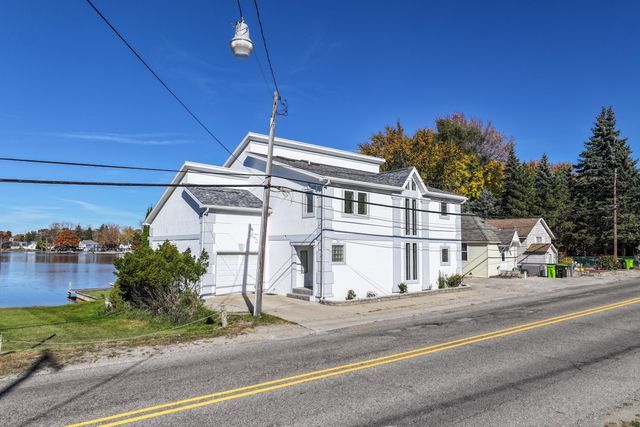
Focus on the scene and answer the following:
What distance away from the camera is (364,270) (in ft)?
76.3

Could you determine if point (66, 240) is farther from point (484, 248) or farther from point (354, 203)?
point (354, 203)

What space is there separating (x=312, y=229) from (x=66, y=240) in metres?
184

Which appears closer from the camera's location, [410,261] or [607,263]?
[410,261]

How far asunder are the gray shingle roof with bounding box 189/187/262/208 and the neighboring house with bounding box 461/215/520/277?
2041cm

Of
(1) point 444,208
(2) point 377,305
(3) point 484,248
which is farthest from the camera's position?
(3) point 484,248

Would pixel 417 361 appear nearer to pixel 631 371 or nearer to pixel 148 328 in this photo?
pixel 631 371

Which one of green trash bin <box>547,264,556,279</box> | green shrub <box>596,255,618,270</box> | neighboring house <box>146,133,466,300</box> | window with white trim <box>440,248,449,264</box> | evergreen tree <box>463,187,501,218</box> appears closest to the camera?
neighboring house <box>146,133,466,300</box>

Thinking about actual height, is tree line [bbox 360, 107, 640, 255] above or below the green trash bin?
above

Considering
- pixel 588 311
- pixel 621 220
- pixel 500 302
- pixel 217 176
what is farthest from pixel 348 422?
pixel 621 220

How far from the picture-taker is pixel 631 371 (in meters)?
8.93

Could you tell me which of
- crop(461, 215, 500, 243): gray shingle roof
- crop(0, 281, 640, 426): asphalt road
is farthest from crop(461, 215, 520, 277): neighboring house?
crop(0, 281, 640, 426): asphalt road

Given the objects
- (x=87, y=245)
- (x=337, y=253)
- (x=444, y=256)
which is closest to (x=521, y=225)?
(x=444, y=256)

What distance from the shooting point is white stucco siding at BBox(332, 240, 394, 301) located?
72.7ft

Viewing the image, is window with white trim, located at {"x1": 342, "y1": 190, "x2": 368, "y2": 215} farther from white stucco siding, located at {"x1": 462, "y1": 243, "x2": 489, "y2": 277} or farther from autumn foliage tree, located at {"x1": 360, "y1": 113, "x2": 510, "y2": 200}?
autumn foliage tree, located at {"x1": 360, "y1": 113, "x2": 510, "y2": 200}
